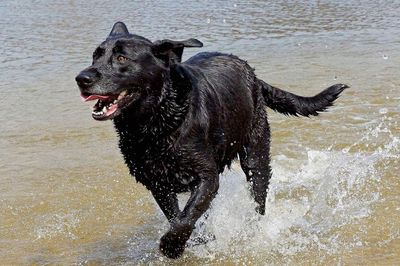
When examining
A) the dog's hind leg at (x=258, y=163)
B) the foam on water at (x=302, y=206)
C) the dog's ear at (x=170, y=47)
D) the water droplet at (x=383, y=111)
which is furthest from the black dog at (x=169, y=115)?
the water droplet at (x=383, y=111)

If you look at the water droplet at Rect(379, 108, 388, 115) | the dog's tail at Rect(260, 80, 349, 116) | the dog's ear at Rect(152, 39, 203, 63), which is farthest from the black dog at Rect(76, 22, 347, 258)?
the water droplet at Rect(379, 108, 388, 115)

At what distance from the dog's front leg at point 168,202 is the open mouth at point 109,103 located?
0.78 metres

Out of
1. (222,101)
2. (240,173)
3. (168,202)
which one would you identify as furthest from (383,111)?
(168,202)

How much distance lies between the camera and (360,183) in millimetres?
6148

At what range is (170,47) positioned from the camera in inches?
179

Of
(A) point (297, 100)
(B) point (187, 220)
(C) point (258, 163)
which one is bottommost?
(C) point (258, 163)

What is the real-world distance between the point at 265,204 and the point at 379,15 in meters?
9.93

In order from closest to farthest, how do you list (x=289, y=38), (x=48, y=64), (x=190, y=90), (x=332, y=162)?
(x=190, y=90), (x=332, y=162), (x=48, y=64), (x=289, y=38)

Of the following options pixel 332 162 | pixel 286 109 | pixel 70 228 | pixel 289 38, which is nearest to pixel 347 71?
pixel 289 38

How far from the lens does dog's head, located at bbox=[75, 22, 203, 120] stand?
166 inches

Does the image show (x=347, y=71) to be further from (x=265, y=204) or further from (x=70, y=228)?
(x=70, y=228)

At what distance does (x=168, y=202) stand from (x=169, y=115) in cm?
70

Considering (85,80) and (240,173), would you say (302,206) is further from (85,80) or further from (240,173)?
(85,80)

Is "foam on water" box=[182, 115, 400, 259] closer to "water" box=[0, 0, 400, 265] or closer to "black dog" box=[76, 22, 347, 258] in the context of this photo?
"water" box=[0, 0, 400, 265]
